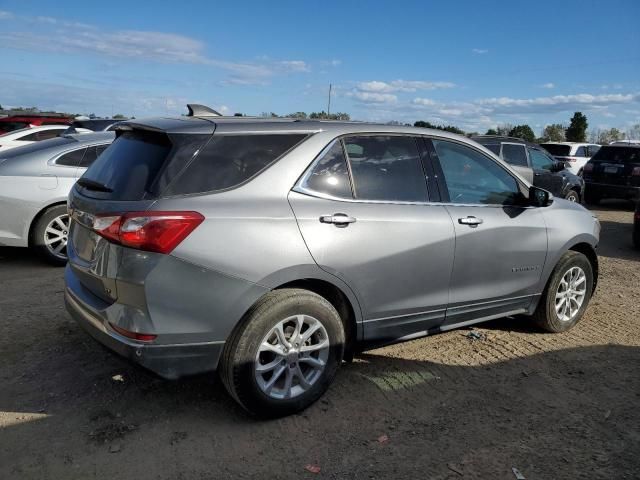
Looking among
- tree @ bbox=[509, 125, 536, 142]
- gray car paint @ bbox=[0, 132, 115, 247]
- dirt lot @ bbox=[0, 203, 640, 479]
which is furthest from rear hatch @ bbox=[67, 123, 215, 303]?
tree @ bbox=[509, 125, 536, 142]

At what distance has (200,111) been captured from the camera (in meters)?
3.89

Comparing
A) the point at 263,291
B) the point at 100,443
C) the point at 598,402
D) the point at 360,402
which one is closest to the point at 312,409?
the point at 360,402

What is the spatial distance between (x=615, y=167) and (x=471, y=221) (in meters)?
12.0

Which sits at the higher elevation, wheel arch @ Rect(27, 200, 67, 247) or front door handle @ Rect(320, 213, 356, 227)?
front door handle @ Rect(320, 213, 356, 227)

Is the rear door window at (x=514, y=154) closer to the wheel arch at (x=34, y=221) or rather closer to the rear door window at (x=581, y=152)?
the rear door window at (x=581, y=152)

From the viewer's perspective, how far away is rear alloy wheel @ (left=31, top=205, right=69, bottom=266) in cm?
636

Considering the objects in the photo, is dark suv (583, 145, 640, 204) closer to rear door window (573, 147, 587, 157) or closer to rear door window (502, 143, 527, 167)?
rear door window (502, 143, 527, 167)

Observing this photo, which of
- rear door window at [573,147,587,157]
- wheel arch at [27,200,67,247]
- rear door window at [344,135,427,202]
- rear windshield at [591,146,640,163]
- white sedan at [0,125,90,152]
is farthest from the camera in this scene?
rear door window at [573,147,587,157]

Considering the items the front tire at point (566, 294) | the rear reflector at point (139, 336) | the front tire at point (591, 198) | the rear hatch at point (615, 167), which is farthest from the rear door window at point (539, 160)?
the rear reflector at point (139, 336)

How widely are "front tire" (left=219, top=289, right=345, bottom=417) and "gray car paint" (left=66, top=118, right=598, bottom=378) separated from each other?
11 centimetres

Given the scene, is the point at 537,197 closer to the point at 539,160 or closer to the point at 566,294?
the point at 566,294

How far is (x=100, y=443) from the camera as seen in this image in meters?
3.06

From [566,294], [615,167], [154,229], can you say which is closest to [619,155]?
[615,167]

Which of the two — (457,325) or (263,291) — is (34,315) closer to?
(263,291)
